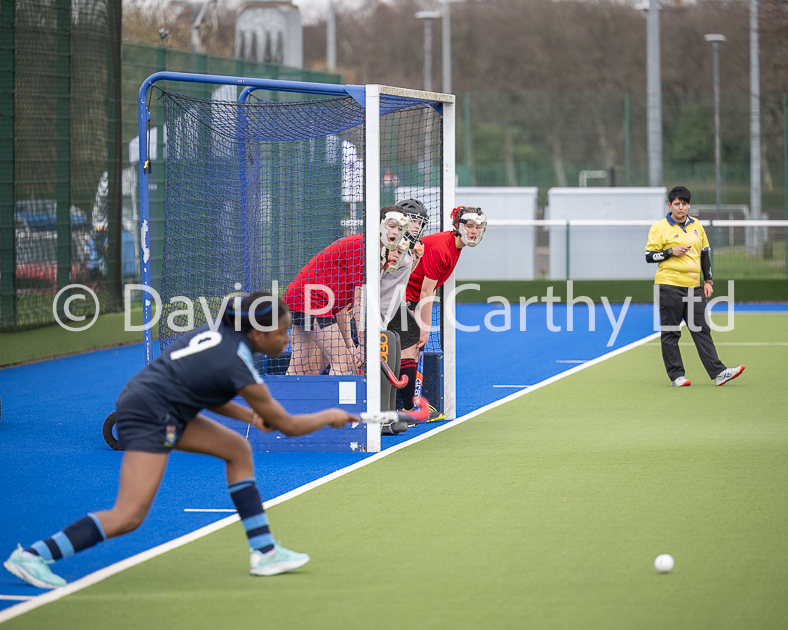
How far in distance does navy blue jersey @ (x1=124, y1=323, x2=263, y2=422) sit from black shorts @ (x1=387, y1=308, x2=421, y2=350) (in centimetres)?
415

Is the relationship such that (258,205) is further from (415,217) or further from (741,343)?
(741,343)

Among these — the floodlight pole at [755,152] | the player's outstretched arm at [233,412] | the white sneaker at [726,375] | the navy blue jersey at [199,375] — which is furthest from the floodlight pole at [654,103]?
the navy blue jersey at [199,375]

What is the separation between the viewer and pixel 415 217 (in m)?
8.93

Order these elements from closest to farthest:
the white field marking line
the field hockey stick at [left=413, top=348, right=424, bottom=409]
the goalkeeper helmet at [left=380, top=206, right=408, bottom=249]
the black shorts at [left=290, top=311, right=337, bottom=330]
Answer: the goalkeeper helmet at [left=380, top=206, right=408, bottom=249], the black shorts at [left=290, top=311, right=337, bottom=330], the field hockey stick at [left=413, top=348, right=424, bottom=409], the white field marking line

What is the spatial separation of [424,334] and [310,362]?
1.03m

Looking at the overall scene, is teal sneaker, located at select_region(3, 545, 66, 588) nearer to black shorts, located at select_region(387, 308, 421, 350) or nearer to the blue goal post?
the blue goal post

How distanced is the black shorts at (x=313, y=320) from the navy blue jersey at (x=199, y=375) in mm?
3473

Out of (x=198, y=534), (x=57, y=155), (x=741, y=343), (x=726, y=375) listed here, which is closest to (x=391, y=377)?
(x=198, y=534)

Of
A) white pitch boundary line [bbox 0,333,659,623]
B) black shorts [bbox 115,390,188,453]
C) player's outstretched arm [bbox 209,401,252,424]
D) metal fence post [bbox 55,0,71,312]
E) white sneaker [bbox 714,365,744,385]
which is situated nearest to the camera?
white pitch boundary line [bbox 0,333,659,623]

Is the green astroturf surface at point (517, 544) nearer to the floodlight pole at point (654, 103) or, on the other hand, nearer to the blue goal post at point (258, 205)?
the blue goal post at point (258, 205)

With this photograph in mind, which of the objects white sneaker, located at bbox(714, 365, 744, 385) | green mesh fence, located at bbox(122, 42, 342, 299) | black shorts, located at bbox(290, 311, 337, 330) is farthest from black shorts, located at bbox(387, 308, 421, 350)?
green mesh fence, located at bbox(122, 42, 342, 299)

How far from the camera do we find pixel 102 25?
1509cm

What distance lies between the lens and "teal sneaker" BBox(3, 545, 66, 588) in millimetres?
4965

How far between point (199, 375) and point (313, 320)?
145 inches
